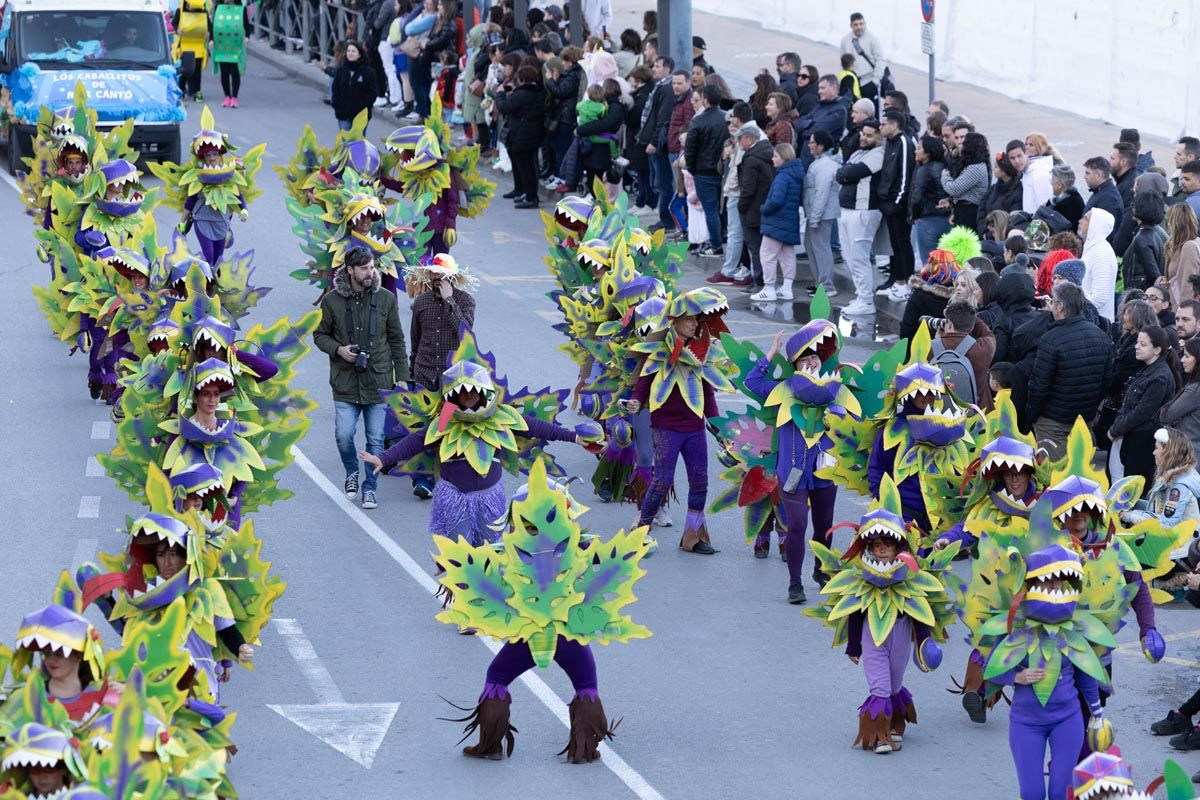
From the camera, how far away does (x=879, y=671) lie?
9.98 metres

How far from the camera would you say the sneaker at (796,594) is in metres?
12.3

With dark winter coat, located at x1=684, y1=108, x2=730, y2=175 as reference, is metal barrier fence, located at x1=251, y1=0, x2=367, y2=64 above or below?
below

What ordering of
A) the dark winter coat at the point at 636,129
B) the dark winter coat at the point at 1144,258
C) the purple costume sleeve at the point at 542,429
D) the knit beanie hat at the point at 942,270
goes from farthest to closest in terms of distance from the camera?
the dark winter coat at the point at 636,129 → the dark winter coat at the point at 1144,258 → the knit beanie hat at the point at 942,270 → the purple costume sleeve at the point at 542,429

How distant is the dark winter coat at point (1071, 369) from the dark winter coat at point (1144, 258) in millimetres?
2283

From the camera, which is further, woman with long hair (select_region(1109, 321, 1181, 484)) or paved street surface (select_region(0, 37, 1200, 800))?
woman with long hair (select_region(1109, 321, 1181, 484))

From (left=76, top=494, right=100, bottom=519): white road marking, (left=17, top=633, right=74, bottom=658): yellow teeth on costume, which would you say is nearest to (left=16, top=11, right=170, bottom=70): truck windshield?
(left=76, top=494, right=100, bottom=519): white road marking

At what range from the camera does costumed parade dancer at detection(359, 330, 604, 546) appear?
11438 mm

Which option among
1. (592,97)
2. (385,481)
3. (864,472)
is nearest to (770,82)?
(592,97)

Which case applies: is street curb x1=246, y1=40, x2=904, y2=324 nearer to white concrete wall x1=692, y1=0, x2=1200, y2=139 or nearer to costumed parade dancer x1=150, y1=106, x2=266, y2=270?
white concrete wall x1=692, y1=0, x2=1200, y2=139

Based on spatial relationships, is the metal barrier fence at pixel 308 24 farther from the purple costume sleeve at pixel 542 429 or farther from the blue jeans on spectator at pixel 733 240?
the purple costume sleeve at pixel 542 429

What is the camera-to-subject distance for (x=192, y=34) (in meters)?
32.3

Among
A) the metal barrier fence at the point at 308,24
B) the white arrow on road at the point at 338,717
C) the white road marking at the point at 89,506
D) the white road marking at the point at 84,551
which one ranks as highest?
the white arrow on road at the point at 338,717

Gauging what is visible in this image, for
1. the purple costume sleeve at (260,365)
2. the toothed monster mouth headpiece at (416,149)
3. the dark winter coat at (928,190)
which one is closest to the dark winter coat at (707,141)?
the dark winter coat at (928,190)

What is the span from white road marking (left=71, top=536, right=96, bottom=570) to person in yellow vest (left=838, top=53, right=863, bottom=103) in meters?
11.1
